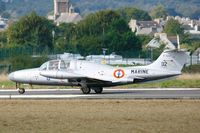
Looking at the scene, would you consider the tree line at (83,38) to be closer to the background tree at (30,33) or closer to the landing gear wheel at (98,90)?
the background tree at (30,33)

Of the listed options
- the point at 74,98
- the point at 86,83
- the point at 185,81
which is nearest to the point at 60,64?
the point at 86,83

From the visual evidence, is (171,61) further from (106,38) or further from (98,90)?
(106,38)

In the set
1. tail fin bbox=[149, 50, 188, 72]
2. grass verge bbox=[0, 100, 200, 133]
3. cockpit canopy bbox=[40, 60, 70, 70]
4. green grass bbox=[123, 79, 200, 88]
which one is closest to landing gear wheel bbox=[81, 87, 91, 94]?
cockpit canopy bbox=[40, 60, 70, 70]

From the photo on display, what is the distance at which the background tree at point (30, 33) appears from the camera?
11012 centimetres

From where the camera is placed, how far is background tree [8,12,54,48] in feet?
361

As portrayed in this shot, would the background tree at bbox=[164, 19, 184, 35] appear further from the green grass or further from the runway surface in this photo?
the runway surface

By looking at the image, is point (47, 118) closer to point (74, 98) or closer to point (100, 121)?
point (100, 121)

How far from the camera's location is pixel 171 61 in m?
47.5

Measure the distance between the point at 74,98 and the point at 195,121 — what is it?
40.4ft

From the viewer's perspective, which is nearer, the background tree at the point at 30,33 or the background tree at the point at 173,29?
the background tree at the point at 30,33

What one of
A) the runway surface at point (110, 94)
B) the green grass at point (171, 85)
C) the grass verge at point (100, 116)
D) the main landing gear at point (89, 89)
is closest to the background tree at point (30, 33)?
the green grass at point (171, 85)

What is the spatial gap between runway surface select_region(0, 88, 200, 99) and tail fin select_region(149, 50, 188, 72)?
1.30 meters

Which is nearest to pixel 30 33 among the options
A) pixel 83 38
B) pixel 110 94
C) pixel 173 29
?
pixel 83 38

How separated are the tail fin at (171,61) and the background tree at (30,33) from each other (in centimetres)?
6168
